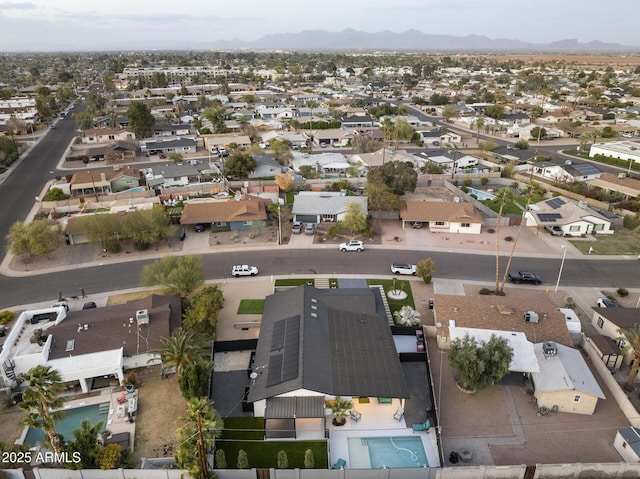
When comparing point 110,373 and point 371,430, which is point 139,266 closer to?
point 110,373

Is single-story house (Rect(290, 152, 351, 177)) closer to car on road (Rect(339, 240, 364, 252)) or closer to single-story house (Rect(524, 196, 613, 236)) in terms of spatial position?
car on road (Rect(339, 240, 364, 252))

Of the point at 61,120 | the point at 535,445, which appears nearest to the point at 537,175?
the point at 535,445

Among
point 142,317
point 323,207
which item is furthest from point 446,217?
point 142,317

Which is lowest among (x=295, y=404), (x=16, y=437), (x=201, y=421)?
(x=16, y=437)

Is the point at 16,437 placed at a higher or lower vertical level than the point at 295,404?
lower

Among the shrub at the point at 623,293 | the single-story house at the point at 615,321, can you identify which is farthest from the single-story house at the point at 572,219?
the single-story house at the point at 615,321

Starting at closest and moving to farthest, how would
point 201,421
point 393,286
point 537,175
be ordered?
point 201,421 < point 393,286 < point 537,175

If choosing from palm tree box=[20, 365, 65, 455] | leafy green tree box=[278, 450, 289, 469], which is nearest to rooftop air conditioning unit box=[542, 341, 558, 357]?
leafy green tree box=[278, 450, 289, 469]
